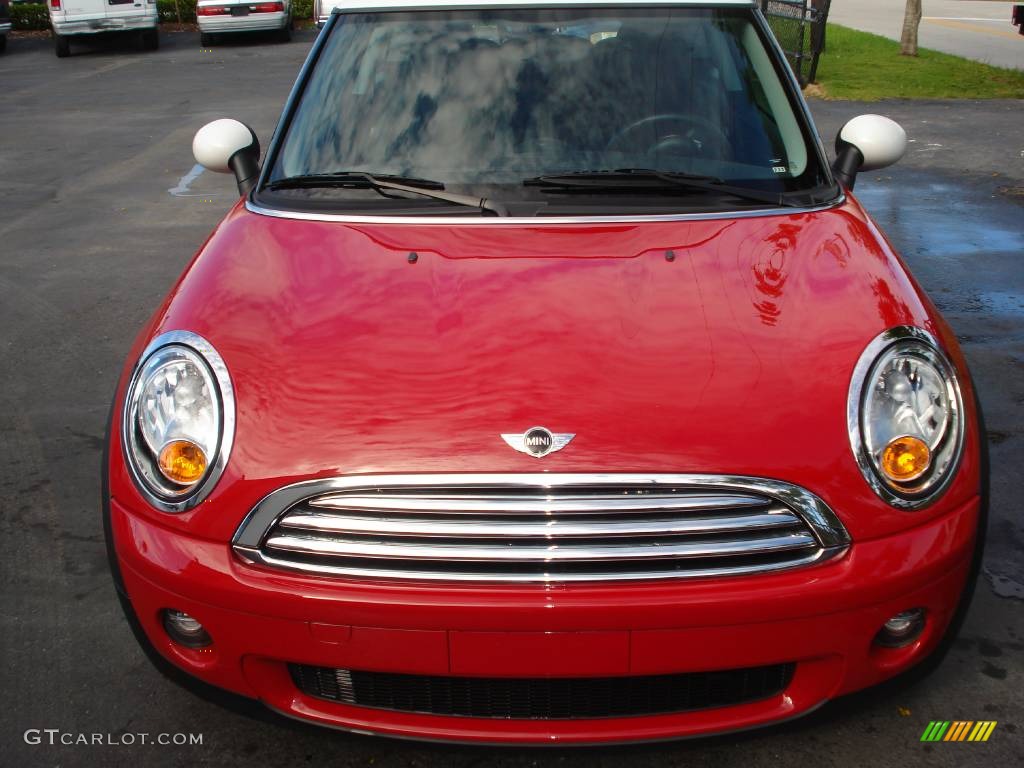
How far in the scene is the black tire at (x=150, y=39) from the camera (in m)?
20.8

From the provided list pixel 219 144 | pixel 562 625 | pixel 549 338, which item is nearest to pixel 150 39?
pixel 219 144

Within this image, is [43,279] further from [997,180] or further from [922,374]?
[997,180]

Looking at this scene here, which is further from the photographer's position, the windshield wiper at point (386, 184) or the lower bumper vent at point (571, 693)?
the windshield wiper at point (386, 184)

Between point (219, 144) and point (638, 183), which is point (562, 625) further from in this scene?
point (219, 144)

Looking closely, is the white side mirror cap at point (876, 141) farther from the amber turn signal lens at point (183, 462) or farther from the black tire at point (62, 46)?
the black tire at point (62, 46)

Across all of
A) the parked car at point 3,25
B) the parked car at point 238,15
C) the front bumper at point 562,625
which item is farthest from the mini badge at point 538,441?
the parked car at point 3,25

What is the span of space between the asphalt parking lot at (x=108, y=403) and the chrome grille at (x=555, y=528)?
411mm

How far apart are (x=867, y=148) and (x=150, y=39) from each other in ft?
64.6

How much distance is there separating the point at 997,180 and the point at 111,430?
808 centimetres

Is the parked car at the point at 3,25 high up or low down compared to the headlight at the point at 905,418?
down

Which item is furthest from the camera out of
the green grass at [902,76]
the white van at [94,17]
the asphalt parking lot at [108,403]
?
the white van at [94,17]

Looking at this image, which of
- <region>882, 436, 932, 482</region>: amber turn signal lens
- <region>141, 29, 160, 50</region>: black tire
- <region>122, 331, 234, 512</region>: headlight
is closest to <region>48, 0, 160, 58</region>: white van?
<region>141, 29, 160, 50</region>: black tire

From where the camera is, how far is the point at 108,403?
15.7ft

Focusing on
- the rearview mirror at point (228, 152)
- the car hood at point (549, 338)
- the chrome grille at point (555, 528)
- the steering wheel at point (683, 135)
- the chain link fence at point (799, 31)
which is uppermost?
the steering wheel at point (683, 135)
